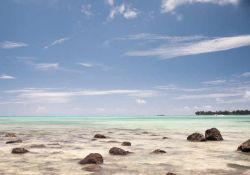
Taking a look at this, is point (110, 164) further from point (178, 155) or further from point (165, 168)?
point (178, 155)

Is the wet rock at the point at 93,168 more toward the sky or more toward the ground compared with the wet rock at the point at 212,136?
more toward the ground

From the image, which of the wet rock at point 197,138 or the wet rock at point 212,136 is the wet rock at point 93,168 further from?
the wet rock at point 212,136

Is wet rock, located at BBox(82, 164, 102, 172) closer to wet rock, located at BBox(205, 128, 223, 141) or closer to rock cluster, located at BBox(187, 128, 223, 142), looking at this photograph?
rock cluster, located at BBox(187, 128, 223, 142)

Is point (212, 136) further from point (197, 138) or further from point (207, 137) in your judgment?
point (197, 138)

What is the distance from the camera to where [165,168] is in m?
13.9

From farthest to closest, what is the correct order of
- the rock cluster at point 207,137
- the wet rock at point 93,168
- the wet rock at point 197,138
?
the rock cluster at point 207,137 → the wet rock at point 197,138 → the wet rock at point 93,168

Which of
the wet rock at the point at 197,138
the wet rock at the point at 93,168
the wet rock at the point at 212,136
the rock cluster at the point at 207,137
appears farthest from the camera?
the wet rock at the point at 212,136

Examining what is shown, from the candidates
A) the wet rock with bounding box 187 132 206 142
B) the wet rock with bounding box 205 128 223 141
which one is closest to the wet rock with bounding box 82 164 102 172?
the wet rock with bounding box 187 132 206 142

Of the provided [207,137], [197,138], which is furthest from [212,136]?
[197,138]

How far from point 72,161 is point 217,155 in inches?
308

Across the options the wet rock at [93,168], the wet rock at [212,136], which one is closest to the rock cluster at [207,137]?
the wet rock at [212,136]

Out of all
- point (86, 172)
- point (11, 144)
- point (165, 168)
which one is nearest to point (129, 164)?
point (165, 168)

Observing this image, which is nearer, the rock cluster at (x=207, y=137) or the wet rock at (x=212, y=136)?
the rock cluster at (x=207, y=137)

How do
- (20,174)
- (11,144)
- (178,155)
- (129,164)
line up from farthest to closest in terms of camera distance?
(11,144), (178,155), (129,164), (20,174)
